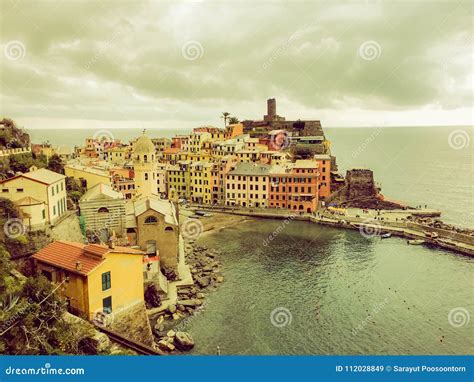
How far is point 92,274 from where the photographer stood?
15594 millimetres

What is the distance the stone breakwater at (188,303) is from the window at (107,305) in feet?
12.6

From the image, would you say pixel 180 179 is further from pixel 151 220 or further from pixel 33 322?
pixel 33 322

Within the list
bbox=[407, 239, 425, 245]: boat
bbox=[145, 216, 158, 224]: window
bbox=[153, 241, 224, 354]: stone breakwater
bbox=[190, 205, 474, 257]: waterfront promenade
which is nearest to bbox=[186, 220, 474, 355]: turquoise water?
bbox=[153, 241, 224, 354]: stone breakwater

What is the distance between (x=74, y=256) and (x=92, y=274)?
5.50 ft

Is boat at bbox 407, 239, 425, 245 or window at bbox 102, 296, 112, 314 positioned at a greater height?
window at bbox 102, 296, 112, 314

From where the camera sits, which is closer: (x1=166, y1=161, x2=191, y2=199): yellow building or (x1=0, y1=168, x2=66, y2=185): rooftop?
(x1=0, y1=168, x2=66, y2=185): rooftop

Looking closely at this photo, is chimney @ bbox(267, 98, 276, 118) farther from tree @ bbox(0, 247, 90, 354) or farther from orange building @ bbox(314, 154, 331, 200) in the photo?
tree @ bbox(0, 247, 90, 354)

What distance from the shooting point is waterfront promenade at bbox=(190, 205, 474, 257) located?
37062mm

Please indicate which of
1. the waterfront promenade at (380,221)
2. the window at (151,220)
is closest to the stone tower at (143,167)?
the window at (151,220)

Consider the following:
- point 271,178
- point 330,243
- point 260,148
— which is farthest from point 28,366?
point 260,148

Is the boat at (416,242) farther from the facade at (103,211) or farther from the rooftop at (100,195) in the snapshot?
the rooftop at (100,195)

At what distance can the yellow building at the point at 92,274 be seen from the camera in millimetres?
15672

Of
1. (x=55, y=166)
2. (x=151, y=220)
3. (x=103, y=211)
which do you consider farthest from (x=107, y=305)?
(x=55, y=166)

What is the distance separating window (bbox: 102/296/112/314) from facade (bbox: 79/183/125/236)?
897 centimetres
